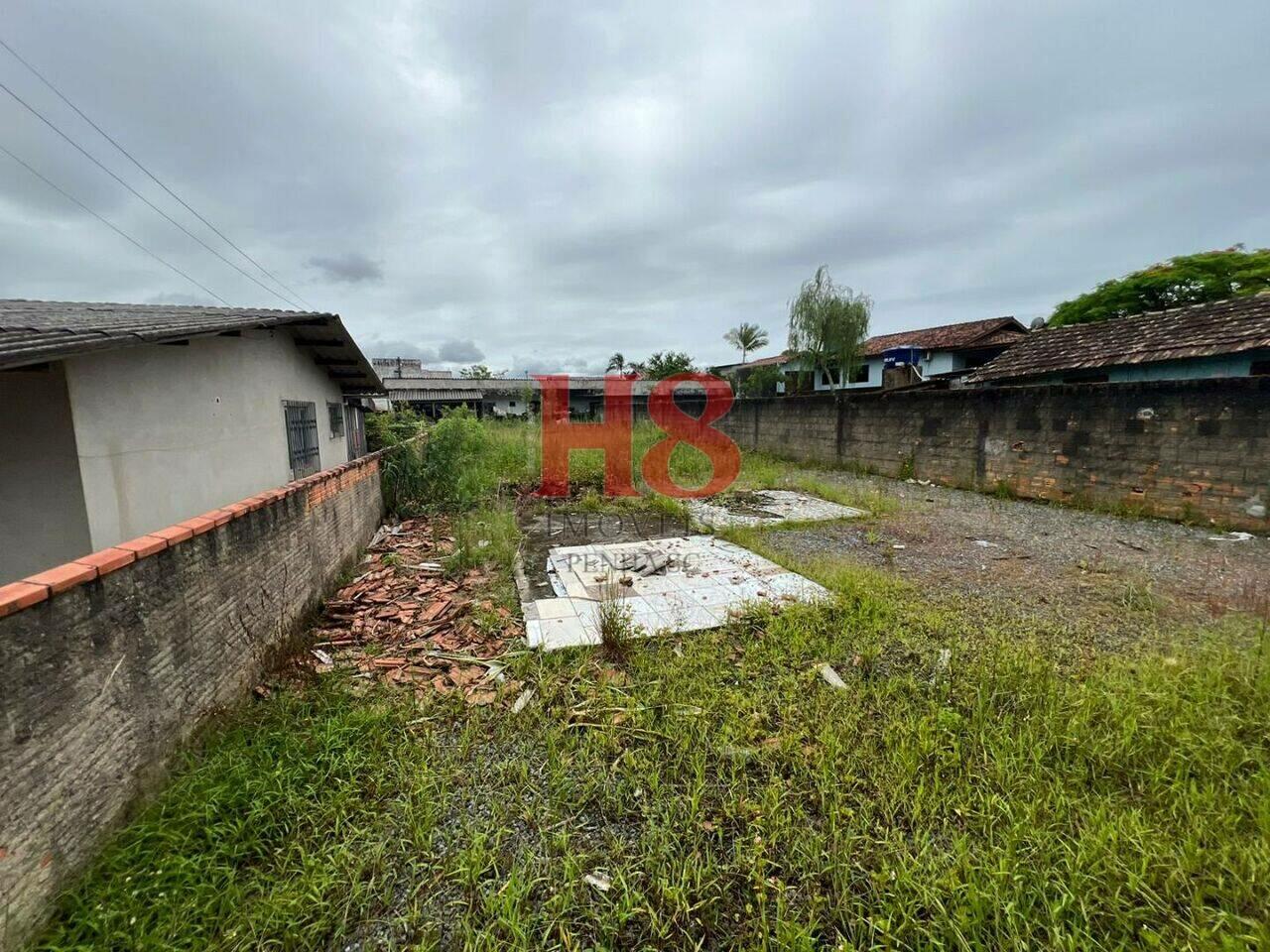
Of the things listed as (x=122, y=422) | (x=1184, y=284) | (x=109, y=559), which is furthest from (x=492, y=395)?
(x=1184, y=284)

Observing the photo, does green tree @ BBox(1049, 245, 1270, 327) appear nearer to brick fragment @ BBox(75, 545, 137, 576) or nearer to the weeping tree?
the weeping tree

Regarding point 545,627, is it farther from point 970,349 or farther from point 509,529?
point 970,349

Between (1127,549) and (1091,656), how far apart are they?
3.42 metres

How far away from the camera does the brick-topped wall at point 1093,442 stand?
240 inches

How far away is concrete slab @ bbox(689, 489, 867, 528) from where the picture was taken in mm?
7307

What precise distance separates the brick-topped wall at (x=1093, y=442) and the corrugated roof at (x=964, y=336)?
471 inches

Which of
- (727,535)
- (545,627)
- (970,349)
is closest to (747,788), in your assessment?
(545,627)

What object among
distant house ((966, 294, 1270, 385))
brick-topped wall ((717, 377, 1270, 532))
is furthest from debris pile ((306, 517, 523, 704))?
distant house ((966, 294, 1270, 385))

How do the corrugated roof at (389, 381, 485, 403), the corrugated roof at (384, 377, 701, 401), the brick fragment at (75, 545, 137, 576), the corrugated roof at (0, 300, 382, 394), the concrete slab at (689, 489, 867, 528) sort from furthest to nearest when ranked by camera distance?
the corrugated roof at (384, 377, 701, 401) < the corrugated roof at (389, 381, 485, 403) < the concrete slab at (689, 489, 867, 528) < the corrugated roof at (0, 300, 382, 394) < the brick fragment at (75, 545, 137, 576)

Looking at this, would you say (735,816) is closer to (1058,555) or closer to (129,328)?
(129,328)

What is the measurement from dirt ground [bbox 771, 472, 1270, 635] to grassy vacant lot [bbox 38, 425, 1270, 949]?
105cm

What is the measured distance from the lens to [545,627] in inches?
154

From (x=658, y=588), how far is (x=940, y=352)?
22169 mm

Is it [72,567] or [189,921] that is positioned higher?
[72,567]
